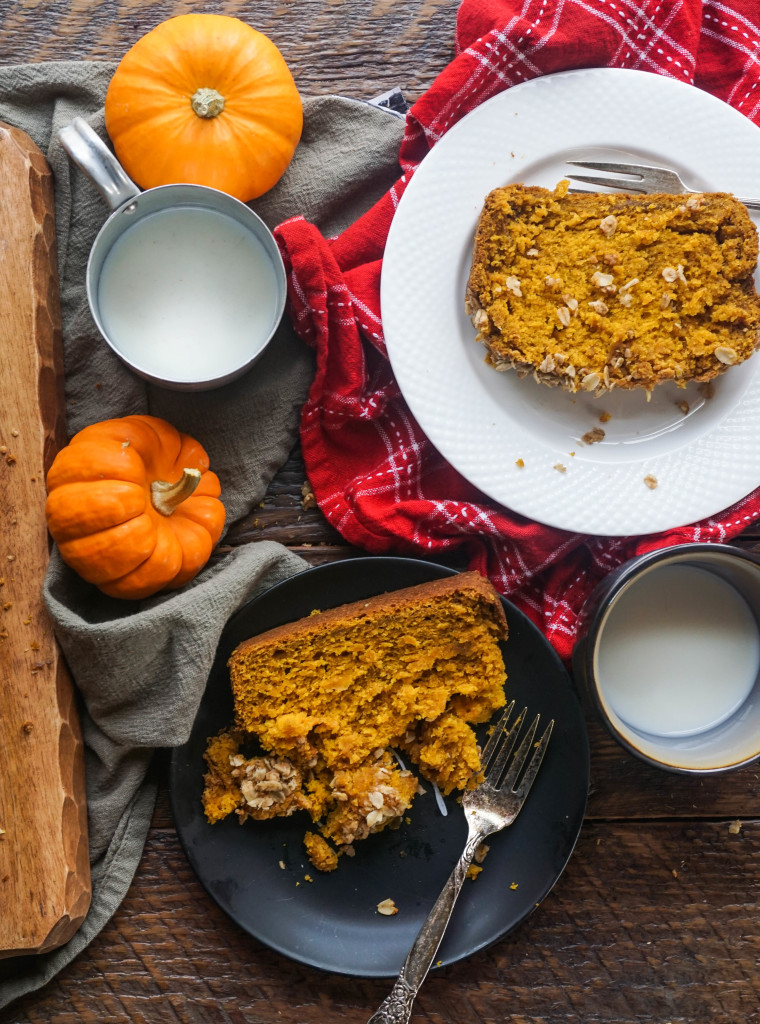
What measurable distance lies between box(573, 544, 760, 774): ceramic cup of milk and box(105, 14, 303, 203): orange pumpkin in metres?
1.18

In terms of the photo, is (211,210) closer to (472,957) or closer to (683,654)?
(683,654)

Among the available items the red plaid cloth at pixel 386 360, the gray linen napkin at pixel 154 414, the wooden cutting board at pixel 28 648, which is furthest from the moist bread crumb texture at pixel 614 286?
the wooden cutting board at pixel 28 648

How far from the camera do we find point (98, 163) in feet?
4.92

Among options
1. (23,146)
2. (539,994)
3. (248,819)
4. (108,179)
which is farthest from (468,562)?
(23,146)

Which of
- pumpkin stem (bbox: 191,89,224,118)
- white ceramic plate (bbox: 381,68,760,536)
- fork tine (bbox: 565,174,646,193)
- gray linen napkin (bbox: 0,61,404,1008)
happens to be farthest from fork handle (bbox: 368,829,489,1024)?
pumpkin stem (bbox: 191,89,224,118)

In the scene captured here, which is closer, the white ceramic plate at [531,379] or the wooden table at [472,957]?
the white ceramic plate at [531,379]

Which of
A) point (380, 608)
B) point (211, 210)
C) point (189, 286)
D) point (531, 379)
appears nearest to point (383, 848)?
point (380, 608)

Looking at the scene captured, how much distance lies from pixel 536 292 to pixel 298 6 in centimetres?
88

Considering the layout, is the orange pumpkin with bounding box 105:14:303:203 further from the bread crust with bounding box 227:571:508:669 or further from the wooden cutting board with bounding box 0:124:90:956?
the bread crust with bounding box 227:571:508:669

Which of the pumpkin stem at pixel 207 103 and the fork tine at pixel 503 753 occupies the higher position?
the pumpkin stem at pixel 207 103

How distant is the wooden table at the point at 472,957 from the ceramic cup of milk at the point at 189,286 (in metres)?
0.33

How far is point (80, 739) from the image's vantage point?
1661 mm

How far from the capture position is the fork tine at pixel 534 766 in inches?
64.1

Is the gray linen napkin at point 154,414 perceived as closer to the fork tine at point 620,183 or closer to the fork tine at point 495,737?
the fork tine at point 620,183
